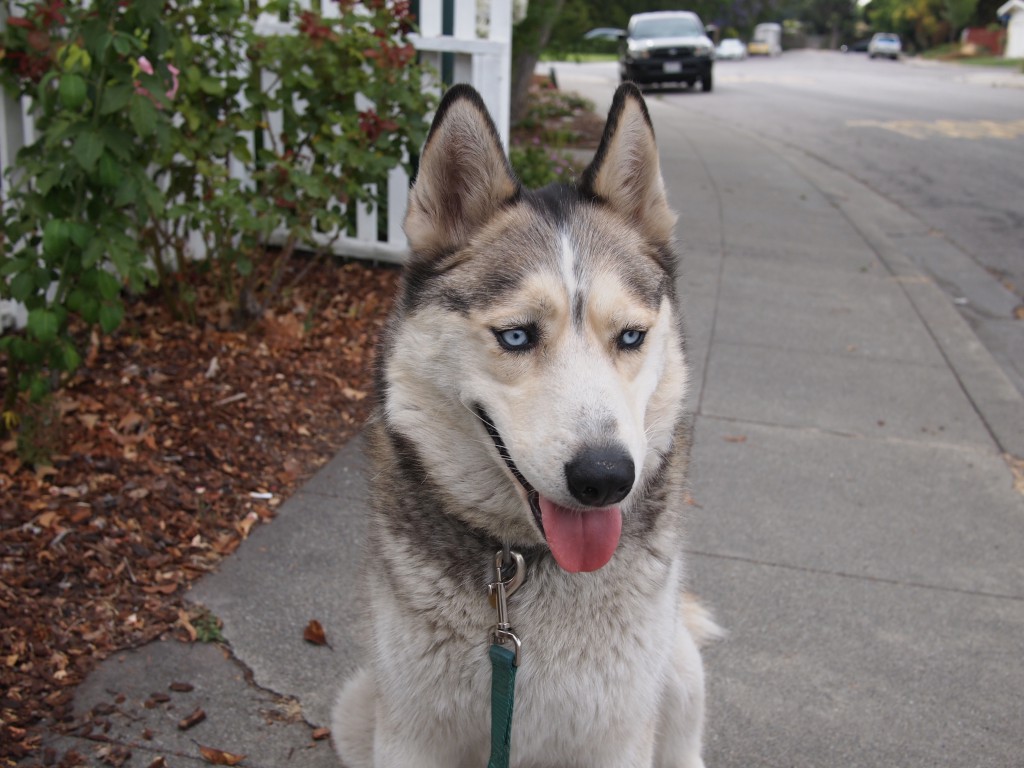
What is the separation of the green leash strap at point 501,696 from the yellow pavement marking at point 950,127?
1873 cm

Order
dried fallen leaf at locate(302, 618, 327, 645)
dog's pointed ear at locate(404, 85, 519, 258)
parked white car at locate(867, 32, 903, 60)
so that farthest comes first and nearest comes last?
parked white car at locate(867, 32, 903, 60) → dried fallen leaf at locate(302, 618, 327, 645) → dog's pointed ear at locate(404, 85, 519, 258)

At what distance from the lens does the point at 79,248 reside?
4.11 m

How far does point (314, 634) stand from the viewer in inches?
144

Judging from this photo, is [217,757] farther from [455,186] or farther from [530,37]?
[530,37]

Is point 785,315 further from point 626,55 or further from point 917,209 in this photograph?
point 626,55

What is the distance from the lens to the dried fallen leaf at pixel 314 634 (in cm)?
364

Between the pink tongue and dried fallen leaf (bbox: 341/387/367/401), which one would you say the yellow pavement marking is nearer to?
dried fallen leaf (bbox: 341/387/367/401)

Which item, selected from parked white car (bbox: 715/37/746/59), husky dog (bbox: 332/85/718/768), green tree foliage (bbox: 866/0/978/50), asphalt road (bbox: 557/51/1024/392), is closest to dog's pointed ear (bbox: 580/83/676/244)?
husky dog (bbox: 332/85/718/768)

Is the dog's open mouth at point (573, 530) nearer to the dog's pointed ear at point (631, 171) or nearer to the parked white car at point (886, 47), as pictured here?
the dog's pointed ear at point (631, 171)

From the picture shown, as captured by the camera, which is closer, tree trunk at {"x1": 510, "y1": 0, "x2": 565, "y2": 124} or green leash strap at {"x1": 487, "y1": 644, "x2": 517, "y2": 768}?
green leash strap at {"x1": 487, "y1": 644, "x2": 517, "y2": 768}

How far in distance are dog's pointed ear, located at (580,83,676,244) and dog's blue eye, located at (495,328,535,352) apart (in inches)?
23.1

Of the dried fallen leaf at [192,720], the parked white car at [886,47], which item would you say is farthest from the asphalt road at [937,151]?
the parked white car at [886,47]

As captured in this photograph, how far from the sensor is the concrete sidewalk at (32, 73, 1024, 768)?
3281 mm

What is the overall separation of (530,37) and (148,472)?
1014cm
